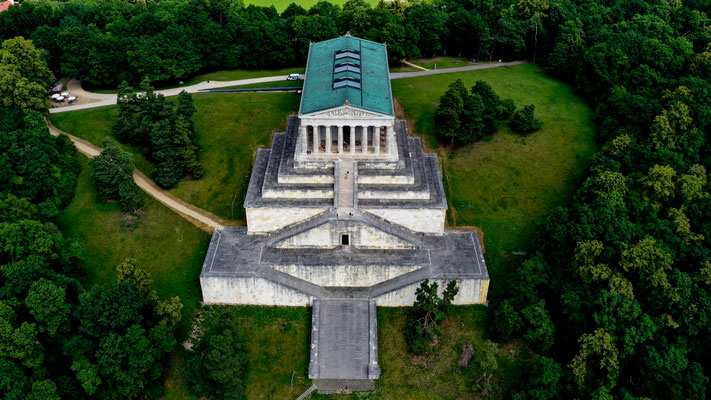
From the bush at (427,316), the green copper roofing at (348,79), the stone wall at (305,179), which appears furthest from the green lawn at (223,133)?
the bush at (427,316)

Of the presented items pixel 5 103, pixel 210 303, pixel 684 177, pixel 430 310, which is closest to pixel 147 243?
pixel 210 303

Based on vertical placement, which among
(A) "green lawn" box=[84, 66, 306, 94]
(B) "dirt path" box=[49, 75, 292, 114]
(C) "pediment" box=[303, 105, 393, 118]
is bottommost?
(B) "dirt path" box=[49, 75, 292, 114]

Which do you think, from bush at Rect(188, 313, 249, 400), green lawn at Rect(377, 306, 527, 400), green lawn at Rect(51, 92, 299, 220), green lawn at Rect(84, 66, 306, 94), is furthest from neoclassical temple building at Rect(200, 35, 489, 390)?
green lawn at Rect(84, 66, 306, 94)

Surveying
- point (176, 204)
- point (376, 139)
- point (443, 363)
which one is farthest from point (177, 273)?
point (443, 363)

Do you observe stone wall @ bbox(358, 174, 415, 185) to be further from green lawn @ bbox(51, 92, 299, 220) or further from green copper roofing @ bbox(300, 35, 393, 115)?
green lawn @ bbox(51, 92, 299, 220)

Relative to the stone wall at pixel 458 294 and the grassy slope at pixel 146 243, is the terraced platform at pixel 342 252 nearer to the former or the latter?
the stone wall at pixel 458 294

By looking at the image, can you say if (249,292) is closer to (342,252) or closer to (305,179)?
(342,252)
